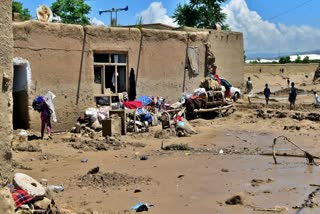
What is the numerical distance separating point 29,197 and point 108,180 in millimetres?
2742

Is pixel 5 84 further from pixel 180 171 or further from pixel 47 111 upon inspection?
pixel 47 111

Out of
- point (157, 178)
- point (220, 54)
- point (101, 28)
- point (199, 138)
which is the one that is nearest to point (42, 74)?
point (101, 28)

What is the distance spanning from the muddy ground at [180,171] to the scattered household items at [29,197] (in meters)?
0.58

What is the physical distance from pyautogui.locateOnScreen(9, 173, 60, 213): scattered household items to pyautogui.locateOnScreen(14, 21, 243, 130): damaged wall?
7656mm

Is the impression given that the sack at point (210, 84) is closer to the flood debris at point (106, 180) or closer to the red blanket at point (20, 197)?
the flood debris at point (106, 180)

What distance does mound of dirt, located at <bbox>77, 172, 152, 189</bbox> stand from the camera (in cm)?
841

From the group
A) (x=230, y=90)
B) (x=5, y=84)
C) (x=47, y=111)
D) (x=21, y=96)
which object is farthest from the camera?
(x=230, y=90)

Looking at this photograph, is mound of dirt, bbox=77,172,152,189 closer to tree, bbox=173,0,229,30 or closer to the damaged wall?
the damaged wall

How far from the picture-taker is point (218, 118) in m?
18.7

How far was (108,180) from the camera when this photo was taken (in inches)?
339

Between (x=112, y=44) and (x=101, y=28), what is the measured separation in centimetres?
68

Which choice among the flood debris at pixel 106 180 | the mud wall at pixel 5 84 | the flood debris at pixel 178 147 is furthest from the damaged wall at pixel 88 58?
the mud wall at pixel 5 84

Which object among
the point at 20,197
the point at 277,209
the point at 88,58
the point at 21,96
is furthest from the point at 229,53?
the point at 20,197

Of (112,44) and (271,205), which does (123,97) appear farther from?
(271,205)
